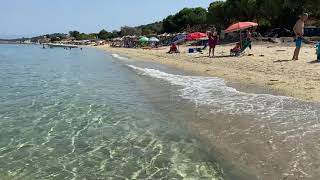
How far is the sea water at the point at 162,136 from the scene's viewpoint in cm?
702

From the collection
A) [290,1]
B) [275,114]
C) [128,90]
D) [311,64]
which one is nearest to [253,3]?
[290,1]

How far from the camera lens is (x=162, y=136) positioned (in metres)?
9.30

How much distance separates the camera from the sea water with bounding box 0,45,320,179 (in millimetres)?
7016

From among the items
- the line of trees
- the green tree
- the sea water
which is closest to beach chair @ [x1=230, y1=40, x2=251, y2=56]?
the sea water

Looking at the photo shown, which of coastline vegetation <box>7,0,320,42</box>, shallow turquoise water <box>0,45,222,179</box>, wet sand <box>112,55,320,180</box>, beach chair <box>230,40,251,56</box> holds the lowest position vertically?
shallow turquoise water <box>0,45,222,179</box>

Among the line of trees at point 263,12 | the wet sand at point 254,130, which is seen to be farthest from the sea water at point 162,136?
the line of trees at point 263,12

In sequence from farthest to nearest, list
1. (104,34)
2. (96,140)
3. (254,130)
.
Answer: (104,34), (254,130), (96,140)

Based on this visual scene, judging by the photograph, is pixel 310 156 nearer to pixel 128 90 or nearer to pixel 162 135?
pixel 162 135

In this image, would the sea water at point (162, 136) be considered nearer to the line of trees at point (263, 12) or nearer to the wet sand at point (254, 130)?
the wet sand at point (254, 130)

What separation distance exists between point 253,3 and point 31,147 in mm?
55032

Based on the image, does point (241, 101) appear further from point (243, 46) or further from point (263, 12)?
point (263, 12)

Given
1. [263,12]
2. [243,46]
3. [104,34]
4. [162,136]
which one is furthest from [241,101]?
[104,34]

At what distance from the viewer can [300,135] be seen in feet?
28.3

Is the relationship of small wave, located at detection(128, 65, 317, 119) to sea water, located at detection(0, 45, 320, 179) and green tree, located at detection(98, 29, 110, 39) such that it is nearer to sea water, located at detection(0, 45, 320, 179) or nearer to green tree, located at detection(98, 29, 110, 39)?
sea water, located at detection(0, 45, 320, 179)
